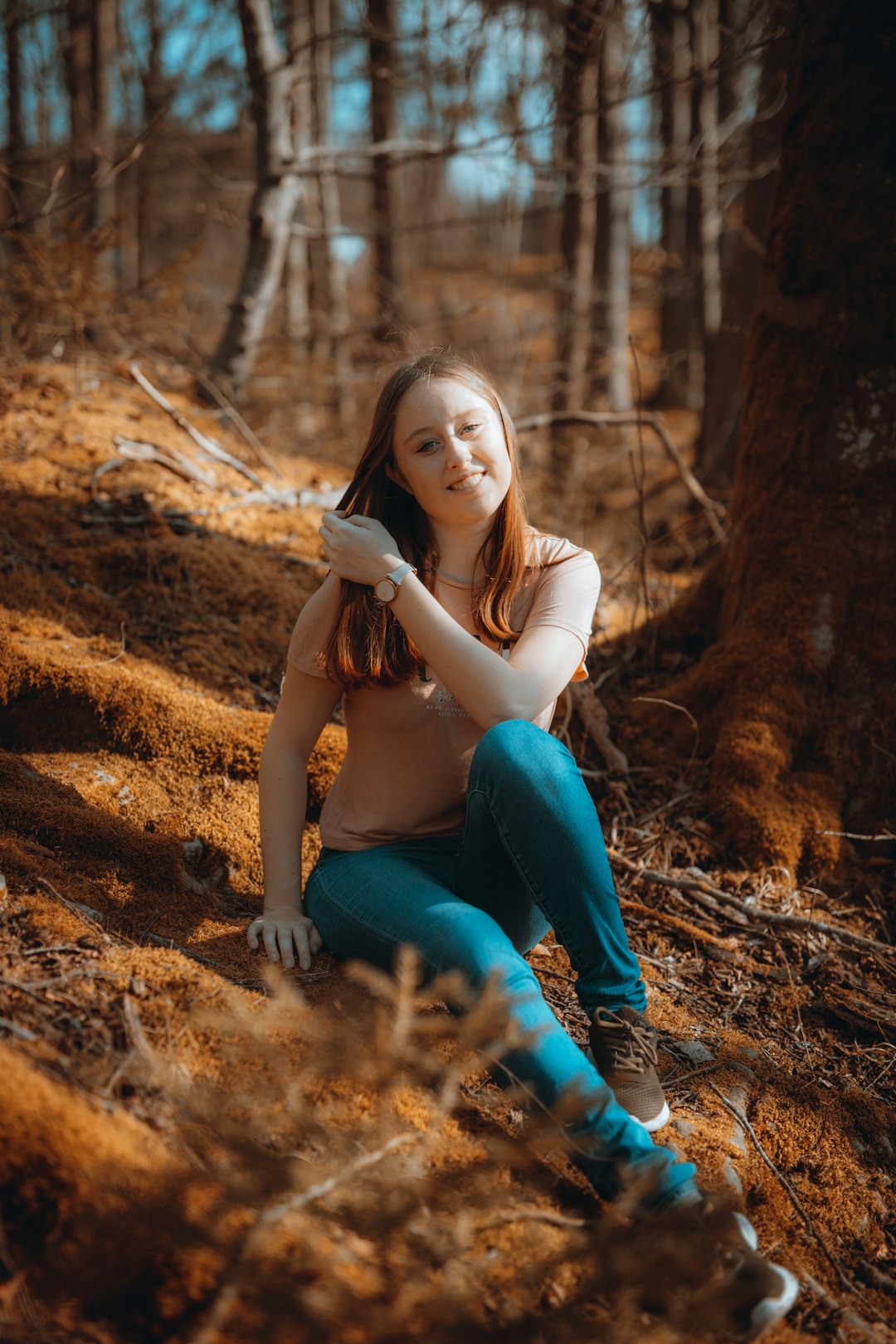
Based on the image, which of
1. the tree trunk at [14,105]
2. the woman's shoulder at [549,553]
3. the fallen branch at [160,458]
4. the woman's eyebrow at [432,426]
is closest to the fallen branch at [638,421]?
the fallen branch at [160,458]

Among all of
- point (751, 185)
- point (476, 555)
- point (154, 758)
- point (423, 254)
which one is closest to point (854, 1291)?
point (476, 555)

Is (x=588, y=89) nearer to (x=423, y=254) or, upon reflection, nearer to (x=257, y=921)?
(x=257, y=921)

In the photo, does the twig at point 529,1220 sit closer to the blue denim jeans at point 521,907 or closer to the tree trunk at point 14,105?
the blue denim jeans at point 521,907

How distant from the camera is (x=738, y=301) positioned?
6113 millimetres

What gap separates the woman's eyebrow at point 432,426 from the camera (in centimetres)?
216

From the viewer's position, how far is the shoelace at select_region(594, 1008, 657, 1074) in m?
1.87

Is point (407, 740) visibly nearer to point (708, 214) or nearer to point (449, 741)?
point (449, 741)

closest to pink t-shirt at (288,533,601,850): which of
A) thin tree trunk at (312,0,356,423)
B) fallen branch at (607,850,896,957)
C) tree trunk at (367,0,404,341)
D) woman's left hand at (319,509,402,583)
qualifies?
woman's left hand at (319,509,402,583)

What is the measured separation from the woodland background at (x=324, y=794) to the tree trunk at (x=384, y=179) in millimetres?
1884

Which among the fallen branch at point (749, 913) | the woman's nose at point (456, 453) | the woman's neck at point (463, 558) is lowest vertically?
the fallen branch at point (749, 913)

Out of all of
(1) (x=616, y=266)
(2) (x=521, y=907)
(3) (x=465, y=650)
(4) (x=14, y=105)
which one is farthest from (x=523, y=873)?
(4) (x=14, y=105)

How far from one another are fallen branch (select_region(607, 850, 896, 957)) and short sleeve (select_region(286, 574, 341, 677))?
116cm

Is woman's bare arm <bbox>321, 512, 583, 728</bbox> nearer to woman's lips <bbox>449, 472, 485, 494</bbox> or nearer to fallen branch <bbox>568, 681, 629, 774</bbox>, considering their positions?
woman's lips <bbox>449, 472, 485, 494</bbox>

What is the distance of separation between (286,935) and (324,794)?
734 mm
